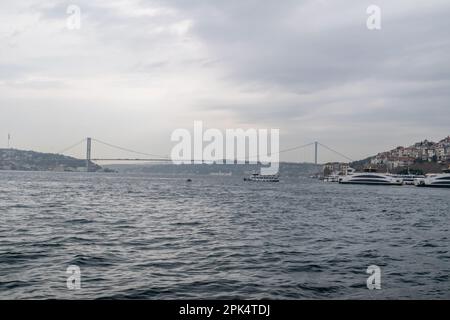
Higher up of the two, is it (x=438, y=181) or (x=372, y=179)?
(x=372, y=179)

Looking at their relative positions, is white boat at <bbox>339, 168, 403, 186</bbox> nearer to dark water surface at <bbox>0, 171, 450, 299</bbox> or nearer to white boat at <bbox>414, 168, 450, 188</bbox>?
white boat at <bbox>414, 168, 450, 188</bbox>

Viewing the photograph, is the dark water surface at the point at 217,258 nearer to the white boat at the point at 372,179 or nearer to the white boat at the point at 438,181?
the white boat at the point at 438,181

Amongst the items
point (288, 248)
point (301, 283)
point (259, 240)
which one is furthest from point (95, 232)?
point (301, 283)

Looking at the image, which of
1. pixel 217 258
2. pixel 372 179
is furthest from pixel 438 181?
pixel 217 258

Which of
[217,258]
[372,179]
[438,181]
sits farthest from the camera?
[372,179]

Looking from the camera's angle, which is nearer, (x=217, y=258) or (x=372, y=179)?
(x=217, y=258)

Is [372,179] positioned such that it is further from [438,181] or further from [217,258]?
[217,258]

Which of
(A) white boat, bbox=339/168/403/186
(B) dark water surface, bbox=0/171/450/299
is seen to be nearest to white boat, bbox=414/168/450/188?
(A) white boat, bbox=339/168/403/186

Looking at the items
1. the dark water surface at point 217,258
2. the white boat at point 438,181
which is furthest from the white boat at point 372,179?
the dark water surface at point 217,258

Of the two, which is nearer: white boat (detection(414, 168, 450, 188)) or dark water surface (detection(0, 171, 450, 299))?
dark water surface (detection(0, 171, 450, 299))

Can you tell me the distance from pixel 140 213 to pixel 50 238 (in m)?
13.0
